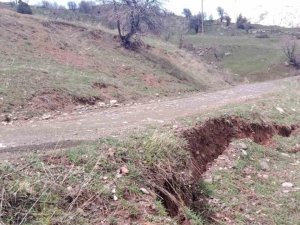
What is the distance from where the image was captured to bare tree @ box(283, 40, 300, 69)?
39144 mm

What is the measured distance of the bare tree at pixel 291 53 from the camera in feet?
128

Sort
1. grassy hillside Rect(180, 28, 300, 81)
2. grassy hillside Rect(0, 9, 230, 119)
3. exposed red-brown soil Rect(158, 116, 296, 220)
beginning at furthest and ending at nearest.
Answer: grassy hillside Rect(180, 28, 300, 81) → grassy hillside Rect(0, 9, 230, 119) → exposed red-brown soil Rect(158, 116, 296, 220)

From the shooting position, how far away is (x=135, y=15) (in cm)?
2205

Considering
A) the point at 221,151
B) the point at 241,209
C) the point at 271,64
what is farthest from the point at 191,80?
the point at 271,64

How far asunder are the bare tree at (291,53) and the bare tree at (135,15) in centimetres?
1970

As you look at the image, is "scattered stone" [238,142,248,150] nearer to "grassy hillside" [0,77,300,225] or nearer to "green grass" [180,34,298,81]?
"grassy hillside" [0,77,300,225]

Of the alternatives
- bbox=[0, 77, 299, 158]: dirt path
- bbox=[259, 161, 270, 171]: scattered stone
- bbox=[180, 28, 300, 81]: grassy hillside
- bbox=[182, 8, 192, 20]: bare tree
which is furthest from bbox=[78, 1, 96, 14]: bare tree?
bbox=[259, 161, 270, 171]: scattered stone

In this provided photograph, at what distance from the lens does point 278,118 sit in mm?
10141

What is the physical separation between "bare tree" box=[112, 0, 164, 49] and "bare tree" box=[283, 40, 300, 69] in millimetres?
19695

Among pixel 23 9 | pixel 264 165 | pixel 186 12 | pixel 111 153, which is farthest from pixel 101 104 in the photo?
pixel 186 12

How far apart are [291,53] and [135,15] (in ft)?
72.5

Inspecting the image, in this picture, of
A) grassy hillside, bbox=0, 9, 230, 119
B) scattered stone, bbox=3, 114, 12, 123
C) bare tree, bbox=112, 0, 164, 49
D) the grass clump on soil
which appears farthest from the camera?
bare tree, bbox=112, 0, 164, 49

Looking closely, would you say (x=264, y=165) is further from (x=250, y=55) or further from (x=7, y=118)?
(x=250, y=55)

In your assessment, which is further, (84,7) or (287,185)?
(84,7)
